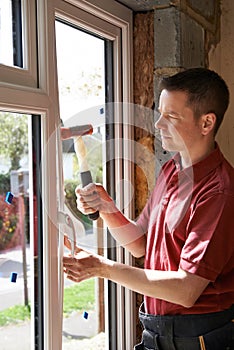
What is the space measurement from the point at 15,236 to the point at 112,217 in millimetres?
379

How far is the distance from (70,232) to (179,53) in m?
0.82

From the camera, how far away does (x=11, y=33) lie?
1421 mm

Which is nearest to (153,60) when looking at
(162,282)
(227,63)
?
(227,63)

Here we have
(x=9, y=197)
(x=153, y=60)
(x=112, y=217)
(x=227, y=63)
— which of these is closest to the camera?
(x=9, y=197)

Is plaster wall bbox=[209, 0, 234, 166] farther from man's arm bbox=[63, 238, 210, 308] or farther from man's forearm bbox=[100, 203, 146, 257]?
man's arm bbox=[63, 238, 210, 308]

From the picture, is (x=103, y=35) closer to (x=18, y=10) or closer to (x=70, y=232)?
(x=18, y=10)

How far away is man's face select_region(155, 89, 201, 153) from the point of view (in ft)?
5.17

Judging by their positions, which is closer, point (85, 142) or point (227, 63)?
point (85, 142)

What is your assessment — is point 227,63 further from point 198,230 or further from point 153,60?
point 198,230

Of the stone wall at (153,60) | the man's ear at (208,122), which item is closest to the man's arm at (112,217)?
the stone wall at (153,60)

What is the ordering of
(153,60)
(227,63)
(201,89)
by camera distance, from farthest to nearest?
(227,63) < (153,60) < (201,89)

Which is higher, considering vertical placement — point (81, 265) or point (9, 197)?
point (9, 197)

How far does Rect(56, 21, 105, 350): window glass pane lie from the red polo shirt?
9.3 inches

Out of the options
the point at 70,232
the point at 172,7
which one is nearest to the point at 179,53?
the point at 172,7
